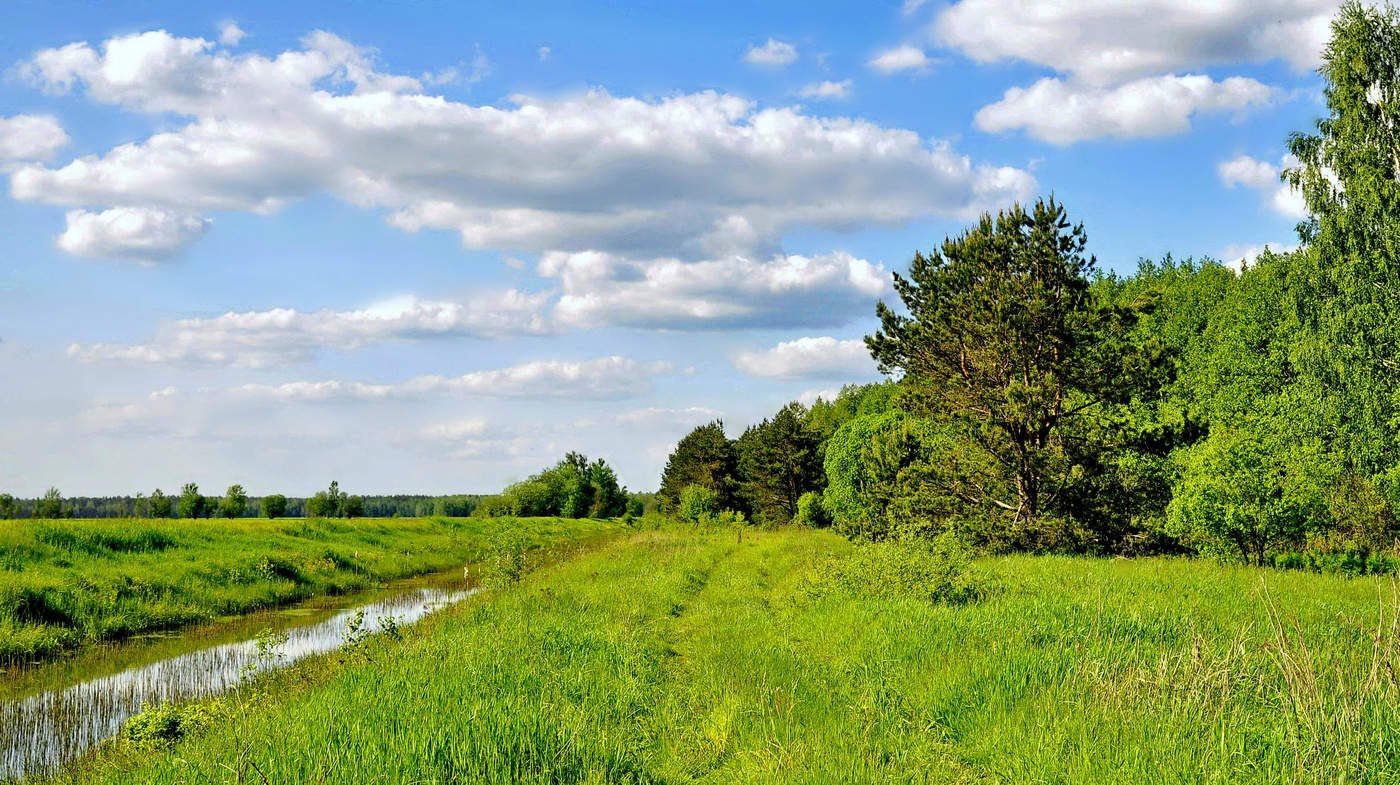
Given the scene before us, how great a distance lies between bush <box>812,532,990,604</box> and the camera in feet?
46.4

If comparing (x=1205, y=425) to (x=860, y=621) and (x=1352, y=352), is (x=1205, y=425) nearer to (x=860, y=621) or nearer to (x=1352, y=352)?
(x=1352, y=352)

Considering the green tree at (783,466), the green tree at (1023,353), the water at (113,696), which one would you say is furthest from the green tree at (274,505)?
the green tree at (1023,353)

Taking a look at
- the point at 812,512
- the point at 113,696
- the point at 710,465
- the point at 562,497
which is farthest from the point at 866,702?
the point at 562,497

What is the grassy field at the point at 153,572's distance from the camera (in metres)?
19.0

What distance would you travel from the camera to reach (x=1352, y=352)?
2697 cm

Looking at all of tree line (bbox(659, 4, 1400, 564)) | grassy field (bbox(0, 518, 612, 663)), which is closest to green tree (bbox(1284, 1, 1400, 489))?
tree line (bbox(659, 4, 1400, 564))

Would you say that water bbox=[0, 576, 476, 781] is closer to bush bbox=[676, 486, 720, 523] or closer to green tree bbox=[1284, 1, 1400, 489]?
green tree bbox=[1284, 1, 1400, 489]

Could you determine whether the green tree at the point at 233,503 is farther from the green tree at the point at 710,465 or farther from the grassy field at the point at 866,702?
the grassy field at the point at 866,702

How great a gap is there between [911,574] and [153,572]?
2150 centimetres

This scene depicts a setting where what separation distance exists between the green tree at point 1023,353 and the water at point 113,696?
1843cm

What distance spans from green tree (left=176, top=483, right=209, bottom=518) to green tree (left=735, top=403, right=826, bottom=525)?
4522 cm

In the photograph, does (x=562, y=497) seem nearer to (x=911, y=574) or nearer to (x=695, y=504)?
(x=695, y=504)

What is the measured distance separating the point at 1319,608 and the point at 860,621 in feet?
24.8

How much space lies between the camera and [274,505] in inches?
2608
